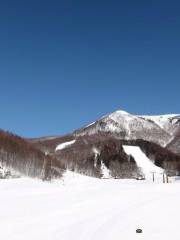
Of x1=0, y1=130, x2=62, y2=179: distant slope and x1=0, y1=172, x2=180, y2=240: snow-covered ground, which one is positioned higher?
x1=0, y1=130, x2=62, y2=179: distant slope

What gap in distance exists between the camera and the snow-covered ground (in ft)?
58.2

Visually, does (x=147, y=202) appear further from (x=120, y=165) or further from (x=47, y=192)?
(x=120, y=165)

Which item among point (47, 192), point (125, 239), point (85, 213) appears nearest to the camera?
point (125, 239)

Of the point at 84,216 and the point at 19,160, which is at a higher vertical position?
the point at 19,160

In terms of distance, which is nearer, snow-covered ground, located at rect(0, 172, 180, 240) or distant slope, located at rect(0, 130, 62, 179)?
snow-covered ground, located at rect(0, 172, 180, 240)

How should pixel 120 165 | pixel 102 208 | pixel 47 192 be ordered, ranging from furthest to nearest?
pixel 120 165 → pixel 47 192 → pixel 102 208

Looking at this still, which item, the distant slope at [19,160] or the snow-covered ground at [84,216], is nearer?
the snow-covered ground at [84,216]

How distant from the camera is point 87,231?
59.9 ft

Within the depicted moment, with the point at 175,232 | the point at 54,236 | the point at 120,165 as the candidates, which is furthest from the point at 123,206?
the point at 120,165

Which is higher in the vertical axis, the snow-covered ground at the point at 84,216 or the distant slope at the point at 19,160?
the distant slope at the point at 19,160

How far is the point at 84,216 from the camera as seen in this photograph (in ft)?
74.2

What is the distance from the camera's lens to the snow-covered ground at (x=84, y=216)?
699 inches

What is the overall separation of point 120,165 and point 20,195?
6635 inches

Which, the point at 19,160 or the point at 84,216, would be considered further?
the point at 19,160
